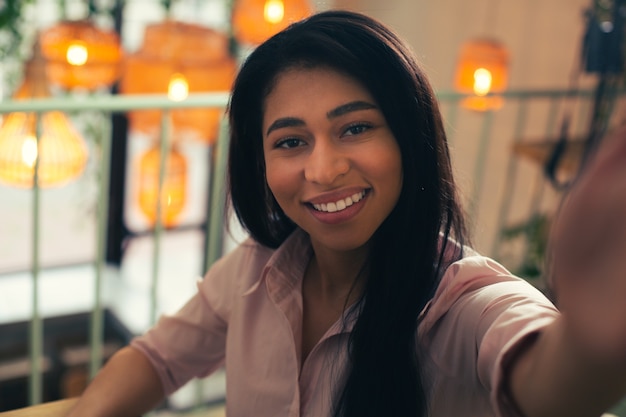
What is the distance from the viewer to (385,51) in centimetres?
104

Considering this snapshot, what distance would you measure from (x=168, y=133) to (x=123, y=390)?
3.63ft

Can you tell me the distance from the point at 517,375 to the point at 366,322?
316 millimetres

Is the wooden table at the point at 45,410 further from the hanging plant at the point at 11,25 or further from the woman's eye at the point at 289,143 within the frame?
the hanging plant at the point at 11,25

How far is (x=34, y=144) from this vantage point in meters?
3.31

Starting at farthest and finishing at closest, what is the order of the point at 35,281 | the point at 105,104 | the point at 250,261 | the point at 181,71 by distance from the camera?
the point at 181,71 < the point at 35,281 < the point at 105,104 < the point at 250,261

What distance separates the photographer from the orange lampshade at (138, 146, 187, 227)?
3.83 metres

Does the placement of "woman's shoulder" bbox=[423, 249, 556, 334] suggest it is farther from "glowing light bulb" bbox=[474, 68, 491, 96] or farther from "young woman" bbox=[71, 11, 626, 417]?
"glowing light bulb" bbox=[474, 68, 491, 96]

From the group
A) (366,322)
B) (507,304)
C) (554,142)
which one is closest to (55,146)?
(554,142)

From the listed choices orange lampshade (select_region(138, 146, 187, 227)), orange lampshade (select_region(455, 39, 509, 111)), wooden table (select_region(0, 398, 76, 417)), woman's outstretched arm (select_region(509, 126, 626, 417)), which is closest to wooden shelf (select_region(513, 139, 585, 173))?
orange lampshade (select_region(455, 39, 509, 111))

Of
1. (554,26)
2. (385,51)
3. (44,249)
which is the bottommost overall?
(44,249)

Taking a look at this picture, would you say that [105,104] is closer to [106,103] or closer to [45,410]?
[106,103]

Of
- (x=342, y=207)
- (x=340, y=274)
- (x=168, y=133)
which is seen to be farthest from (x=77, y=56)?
(x=342, y=207)

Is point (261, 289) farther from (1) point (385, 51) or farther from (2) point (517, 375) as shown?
(2) point (517, 375)

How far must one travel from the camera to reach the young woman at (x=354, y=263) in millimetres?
1013
